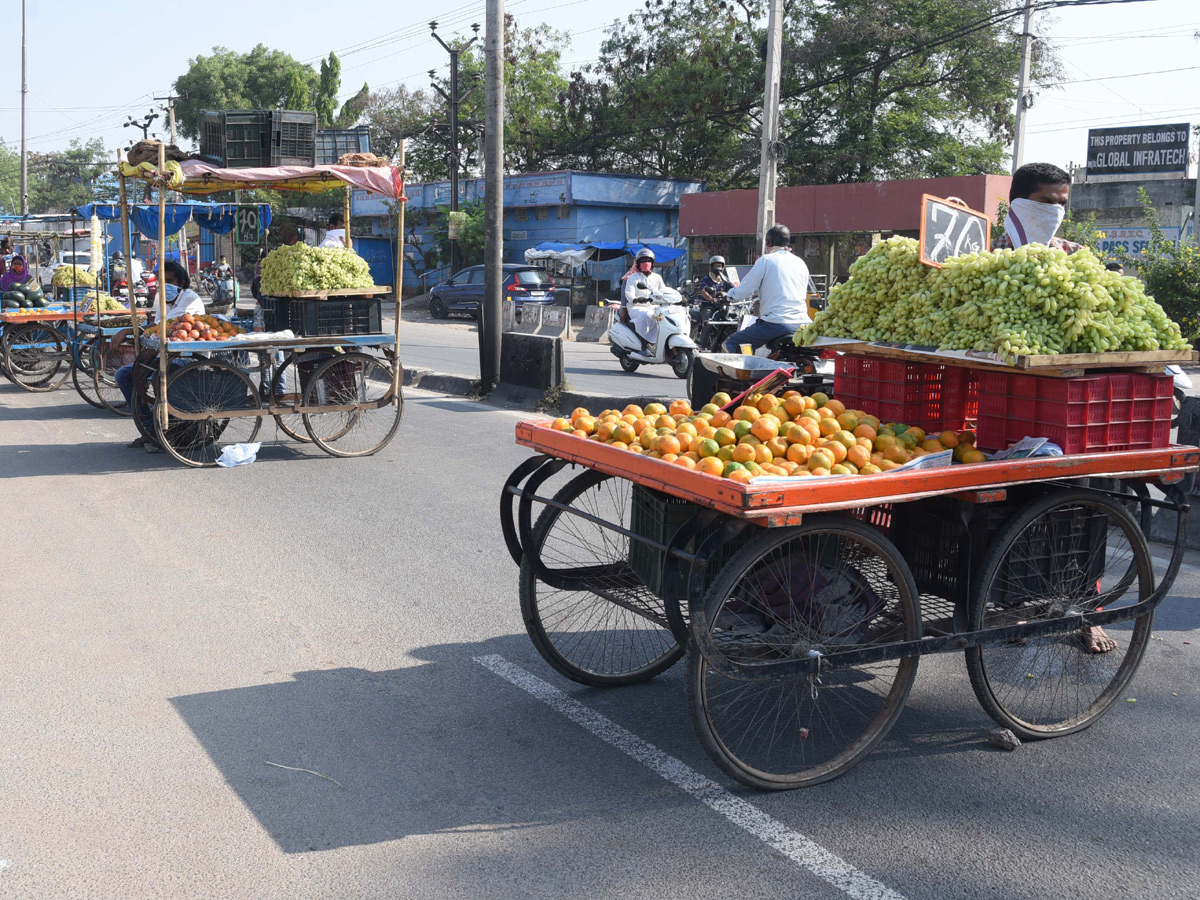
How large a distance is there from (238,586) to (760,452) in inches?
133

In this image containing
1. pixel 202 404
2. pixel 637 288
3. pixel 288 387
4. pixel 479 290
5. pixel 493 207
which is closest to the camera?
pixel 202 404

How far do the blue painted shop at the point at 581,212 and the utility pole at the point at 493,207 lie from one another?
71.5 feet

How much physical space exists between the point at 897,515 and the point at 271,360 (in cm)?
655

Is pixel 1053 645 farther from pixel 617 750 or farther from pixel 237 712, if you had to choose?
pixel 237 712

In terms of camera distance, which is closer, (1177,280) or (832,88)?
(1177,280)

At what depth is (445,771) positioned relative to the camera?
12.5 ft

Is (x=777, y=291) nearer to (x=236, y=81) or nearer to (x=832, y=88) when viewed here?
(x=832, y=88)

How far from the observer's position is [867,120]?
121ft

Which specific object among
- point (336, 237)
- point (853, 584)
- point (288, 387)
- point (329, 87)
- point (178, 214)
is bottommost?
point (853, 584)

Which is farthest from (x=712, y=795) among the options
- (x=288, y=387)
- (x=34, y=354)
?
(x=34, y=354)

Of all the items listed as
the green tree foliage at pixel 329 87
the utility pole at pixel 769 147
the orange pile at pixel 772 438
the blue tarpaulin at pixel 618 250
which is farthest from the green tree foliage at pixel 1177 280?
the green tree foliage at pixel 329 87

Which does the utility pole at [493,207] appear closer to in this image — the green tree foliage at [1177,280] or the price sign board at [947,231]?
the price sign board at [947,231]

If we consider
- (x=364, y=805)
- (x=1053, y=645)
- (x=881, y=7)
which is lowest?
(x=364, y=805)

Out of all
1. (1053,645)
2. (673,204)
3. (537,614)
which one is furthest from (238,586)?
(673,204)
